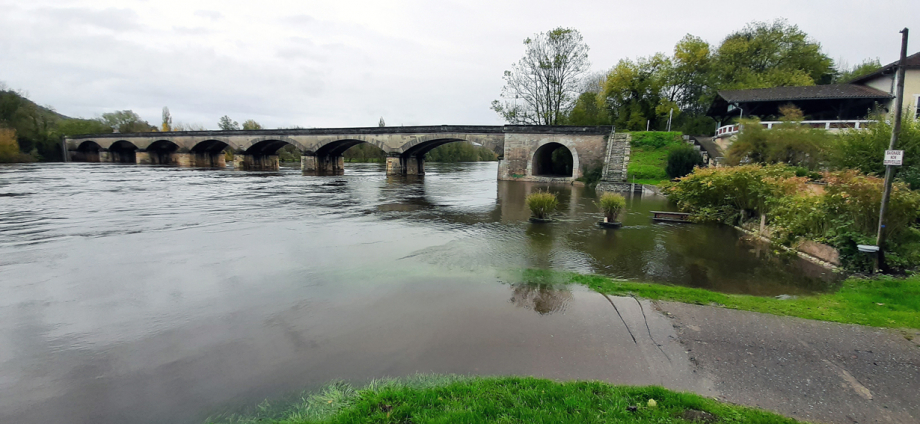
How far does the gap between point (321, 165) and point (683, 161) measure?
1565 inches

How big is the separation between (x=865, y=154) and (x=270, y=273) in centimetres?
1739

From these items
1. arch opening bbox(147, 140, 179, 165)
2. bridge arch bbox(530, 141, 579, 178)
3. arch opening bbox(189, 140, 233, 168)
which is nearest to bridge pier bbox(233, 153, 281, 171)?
arch opening bbox(189, 140, 233, 168)

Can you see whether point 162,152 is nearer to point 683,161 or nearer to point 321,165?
point 321,165

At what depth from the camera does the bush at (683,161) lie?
24.4 metres

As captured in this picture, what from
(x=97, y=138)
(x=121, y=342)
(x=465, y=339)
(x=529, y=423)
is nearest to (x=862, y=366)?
(x=529, y=423)

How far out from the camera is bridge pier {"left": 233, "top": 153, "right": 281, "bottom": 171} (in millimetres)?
52094

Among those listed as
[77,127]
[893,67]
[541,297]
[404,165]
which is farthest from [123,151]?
[893,67]

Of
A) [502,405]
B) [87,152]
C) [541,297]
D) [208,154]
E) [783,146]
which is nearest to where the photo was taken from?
[502,405]

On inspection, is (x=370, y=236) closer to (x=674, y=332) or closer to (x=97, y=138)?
(x=674, y=332)

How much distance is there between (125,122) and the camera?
83.8 m

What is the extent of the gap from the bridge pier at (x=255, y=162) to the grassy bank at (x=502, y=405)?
5391 centimetres

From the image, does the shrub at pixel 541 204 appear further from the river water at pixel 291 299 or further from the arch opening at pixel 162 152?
the arch opening at pixel 162 152

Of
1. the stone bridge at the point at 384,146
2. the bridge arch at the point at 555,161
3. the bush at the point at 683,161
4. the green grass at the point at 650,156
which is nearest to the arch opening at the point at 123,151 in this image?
the stone bridge at the point at 384,146

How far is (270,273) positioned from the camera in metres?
7.93
